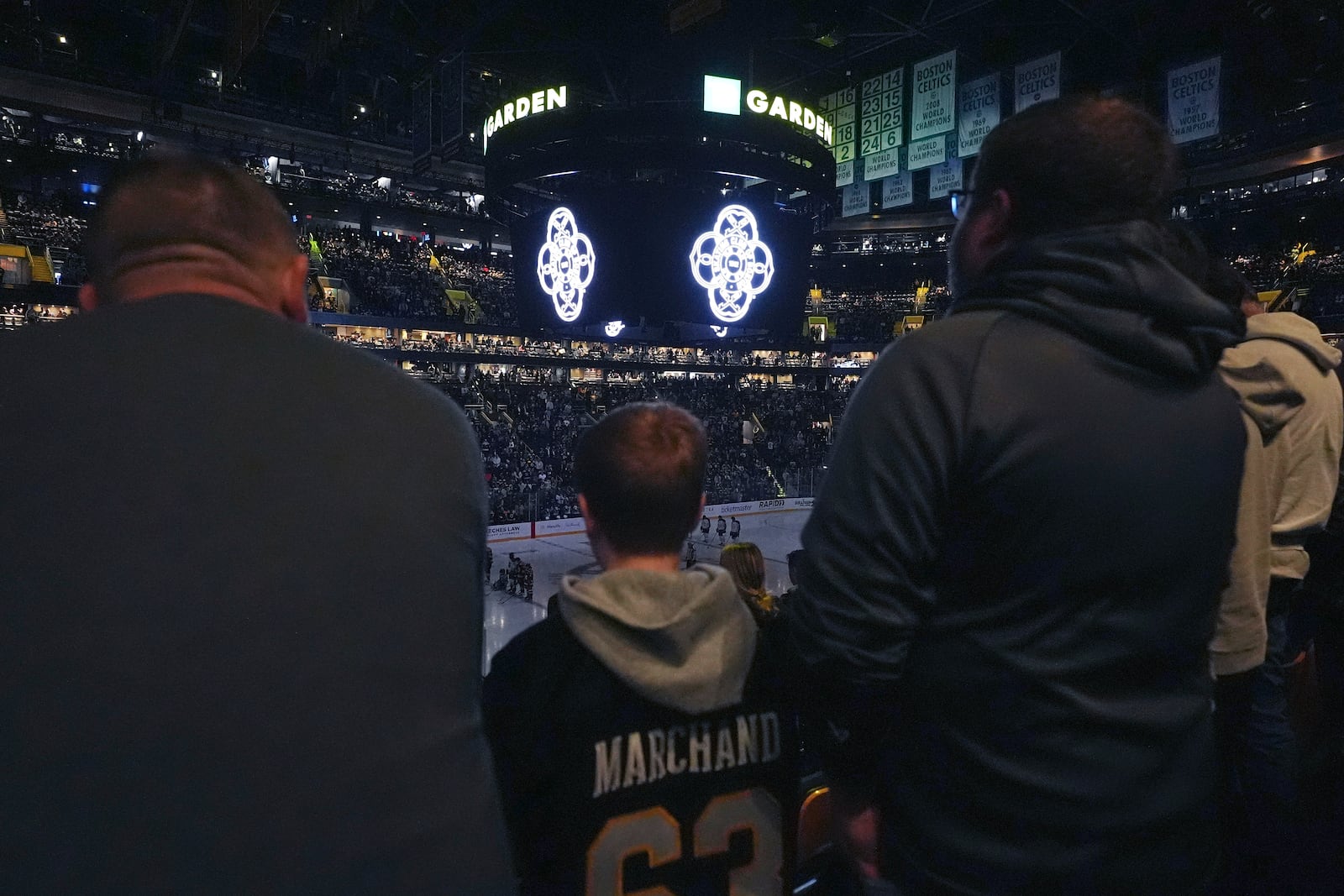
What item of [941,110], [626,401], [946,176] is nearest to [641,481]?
[941,110]

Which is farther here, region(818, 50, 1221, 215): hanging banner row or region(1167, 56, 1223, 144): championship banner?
region(818, 50, 1221, 215): hanging banner row

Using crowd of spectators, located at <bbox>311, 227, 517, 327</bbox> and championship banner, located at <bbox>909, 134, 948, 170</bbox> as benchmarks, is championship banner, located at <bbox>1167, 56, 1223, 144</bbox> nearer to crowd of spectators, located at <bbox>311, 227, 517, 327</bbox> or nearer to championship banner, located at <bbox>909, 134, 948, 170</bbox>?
championship banner, located at <bbox>909, 134, 948, 170</bbox>

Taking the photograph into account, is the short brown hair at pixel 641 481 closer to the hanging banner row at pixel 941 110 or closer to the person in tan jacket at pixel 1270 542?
the person in tan jacket at pixel 1270 542

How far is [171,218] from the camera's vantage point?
0.98 m

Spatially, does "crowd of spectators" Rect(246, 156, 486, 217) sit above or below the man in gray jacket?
above

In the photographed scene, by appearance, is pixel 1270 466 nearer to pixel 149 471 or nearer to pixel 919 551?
pixel 919 551

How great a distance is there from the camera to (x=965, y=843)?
39.3 inches

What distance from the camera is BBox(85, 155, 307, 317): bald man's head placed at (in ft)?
3.15

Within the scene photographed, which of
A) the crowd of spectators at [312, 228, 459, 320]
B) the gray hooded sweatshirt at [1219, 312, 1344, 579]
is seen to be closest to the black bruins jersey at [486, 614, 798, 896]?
the gray hooded sweatshirt at [1219, 312, 1344, 579]

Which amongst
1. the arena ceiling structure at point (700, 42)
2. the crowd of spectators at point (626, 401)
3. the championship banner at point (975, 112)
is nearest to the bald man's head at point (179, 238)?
the arena ceiling structure at point (700, 42)

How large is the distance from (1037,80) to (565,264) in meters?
7.38

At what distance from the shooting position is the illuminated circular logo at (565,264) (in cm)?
722

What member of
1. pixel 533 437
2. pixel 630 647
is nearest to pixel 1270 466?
pixel 630 647

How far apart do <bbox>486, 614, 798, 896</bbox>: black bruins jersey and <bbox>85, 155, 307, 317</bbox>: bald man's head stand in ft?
2.50
